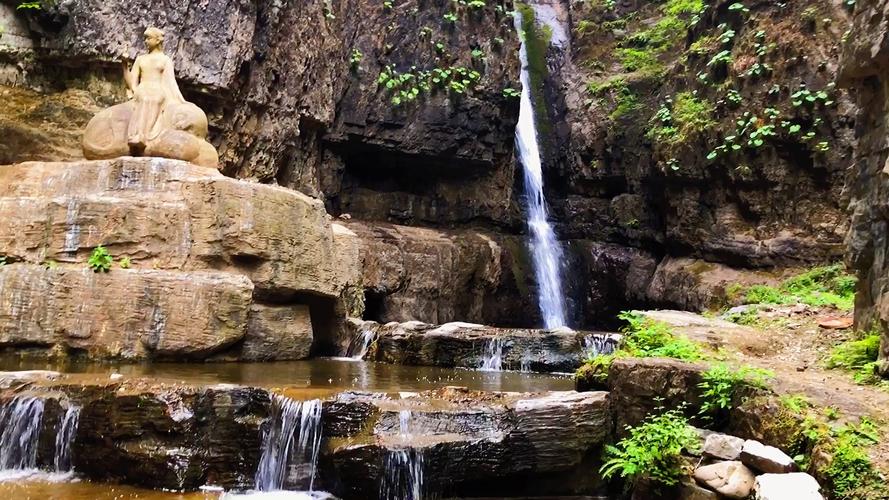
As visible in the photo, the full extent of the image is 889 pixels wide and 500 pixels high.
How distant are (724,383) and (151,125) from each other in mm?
8863

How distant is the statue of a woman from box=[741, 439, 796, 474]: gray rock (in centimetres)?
912

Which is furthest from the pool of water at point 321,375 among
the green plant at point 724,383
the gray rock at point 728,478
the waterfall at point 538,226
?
the waterfall at point 538,226

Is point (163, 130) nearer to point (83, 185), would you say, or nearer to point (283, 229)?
point (83, 185)

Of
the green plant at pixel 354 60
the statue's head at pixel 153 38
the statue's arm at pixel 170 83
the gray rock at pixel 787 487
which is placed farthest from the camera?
the green plant at pixel 354 60

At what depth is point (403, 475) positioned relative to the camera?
5.21m

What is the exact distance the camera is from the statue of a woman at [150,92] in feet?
32.4

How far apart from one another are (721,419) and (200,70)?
1240 centimetres

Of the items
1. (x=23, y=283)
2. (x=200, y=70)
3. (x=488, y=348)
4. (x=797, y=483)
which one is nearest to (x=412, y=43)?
(x=200, y=70)

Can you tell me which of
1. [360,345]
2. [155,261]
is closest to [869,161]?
[360,345]

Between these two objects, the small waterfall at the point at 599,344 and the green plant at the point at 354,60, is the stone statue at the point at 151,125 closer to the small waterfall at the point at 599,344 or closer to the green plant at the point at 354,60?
the small waterfall at the point at 599,344

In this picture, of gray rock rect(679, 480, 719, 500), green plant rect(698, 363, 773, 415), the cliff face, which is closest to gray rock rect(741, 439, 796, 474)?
gray rock rect(679, 480, 719, 500)

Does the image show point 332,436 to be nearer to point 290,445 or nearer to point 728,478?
point 290,445

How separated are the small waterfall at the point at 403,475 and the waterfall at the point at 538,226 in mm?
14134

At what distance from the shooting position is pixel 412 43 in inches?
797
